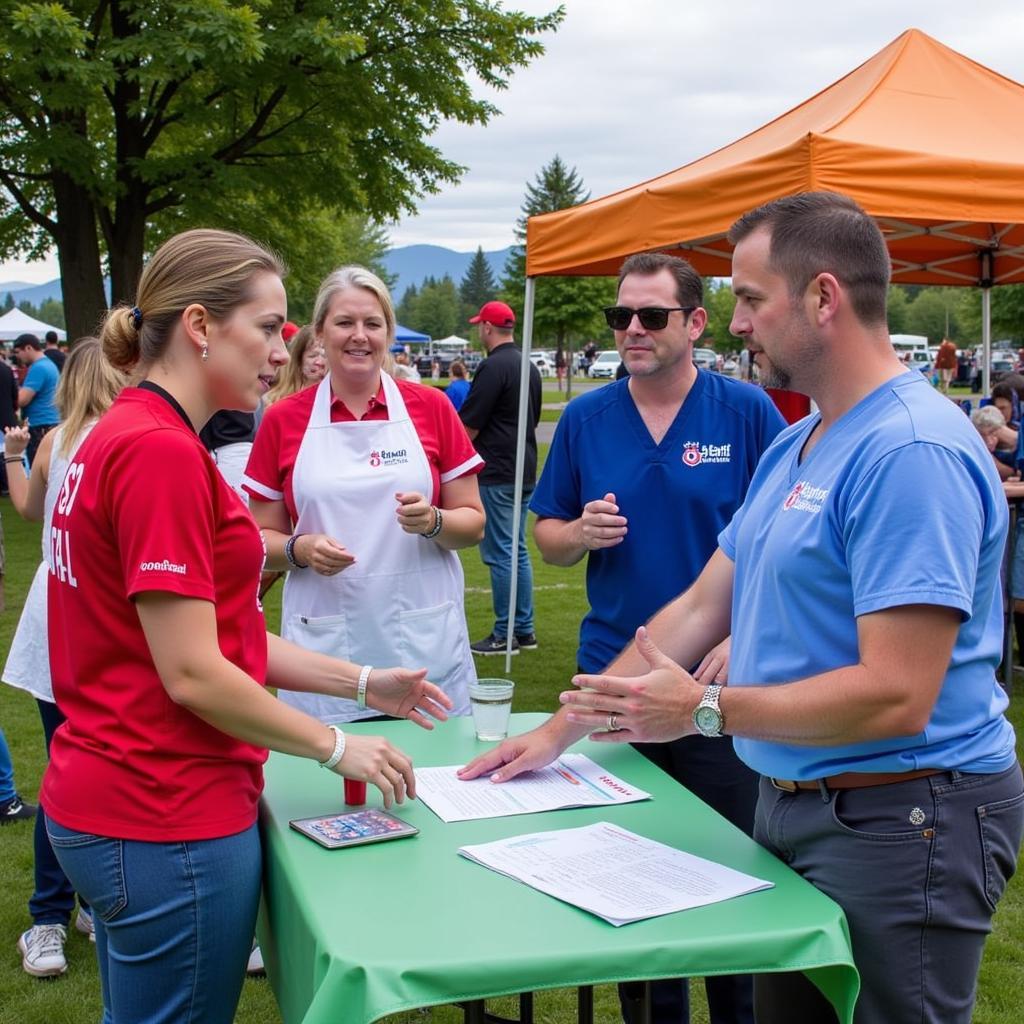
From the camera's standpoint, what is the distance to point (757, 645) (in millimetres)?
1835

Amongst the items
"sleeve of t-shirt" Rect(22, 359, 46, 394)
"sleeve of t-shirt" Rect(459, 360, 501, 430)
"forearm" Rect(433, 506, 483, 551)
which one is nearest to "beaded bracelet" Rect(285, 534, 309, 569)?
"forearm" Rect(433, 506, 483, 551)

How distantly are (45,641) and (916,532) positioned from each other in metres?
2.74

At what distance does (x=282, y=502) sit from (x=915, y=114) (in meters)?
3.98

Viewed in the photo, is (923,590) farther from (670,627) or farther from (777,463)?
(670,627)

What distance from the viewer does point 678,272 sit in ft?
10.3

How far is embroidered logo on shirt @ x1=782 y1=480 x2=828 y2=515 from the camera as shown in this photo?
5.68 ft

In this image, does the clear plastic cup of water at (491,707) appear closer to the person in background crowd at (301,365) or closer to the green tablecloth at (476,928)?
the green tablecloth at (476,928)

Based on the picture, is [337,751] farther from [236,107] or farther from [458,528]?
[236,107]

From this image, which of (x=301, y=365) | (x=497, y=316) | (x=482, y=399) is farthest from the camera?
(x=497, y=316)

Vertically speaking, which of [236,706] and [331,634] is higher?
[236,706]

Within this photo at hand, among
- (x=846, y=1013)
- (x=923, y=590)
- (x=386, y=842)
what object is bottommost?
(x=846, y=1013)

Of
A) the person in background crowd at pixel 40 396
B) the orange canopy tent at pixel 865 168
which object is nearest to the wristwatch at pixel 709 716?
the orange canopy tent at pixel 865 168

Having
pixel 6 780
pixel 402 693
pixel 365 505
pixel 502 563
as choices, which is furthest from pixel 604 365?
pixel 402 693

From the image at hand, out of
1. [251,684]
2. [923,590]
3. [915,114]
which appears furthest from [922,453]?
[915,114]
